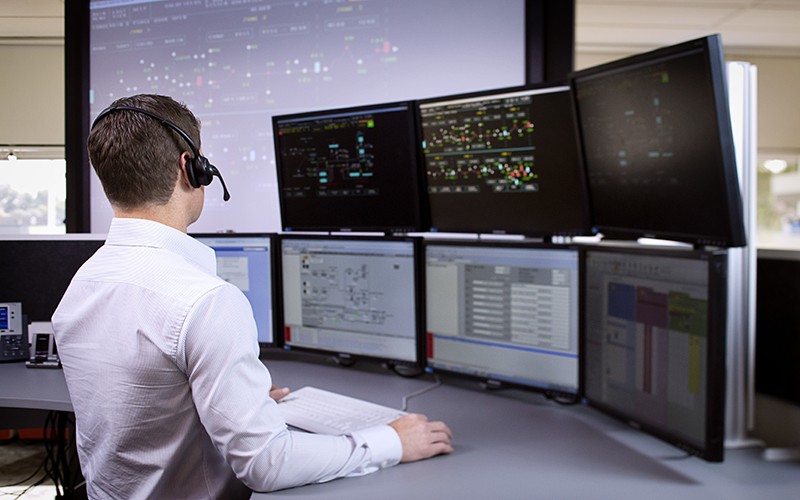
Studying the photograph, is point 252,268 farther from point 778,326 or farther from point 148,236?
point 778,326

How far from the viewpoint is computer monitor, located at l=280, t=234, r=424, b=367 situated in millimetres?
1719

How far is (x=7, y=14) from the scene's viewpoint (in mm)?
4715

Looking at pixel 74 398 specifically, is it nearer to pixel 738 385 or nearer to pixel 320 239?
pixel 320 239

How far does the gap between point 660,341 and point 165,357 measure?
85 cm

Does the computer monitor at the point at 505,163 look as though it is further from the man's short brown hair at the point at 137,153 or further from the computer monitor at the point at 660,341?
the man's short brown hair at the point at 137,153

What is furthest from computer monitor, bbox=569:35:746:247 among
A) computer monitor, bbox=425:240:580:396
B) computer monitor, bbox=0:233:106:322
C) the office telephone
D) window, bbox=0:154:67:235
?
window, bbox=0:154:67:235

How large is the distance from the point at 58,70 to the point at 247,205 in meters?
3.54

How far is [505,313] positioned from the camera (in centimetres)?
153

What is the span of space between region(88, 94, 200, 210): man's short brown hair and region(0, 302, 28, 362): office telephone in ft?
3.94

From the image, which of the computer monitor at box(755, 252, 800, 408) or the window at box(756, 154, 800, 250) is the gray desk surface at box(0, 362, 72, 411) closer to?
the computer monitor at box(755, 252, 800, 408)

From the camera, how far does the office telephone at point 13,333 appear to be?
79.0 inches

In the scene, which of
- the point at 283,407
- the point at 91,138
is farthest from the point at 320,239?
the point at 91,138

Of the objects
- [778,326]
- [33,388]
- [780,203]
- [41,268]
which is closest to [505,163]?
[778,326]

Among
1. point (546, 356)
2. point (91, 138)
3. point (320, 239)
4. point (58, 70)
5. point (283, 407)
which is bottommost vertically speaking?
point (283, 407)
